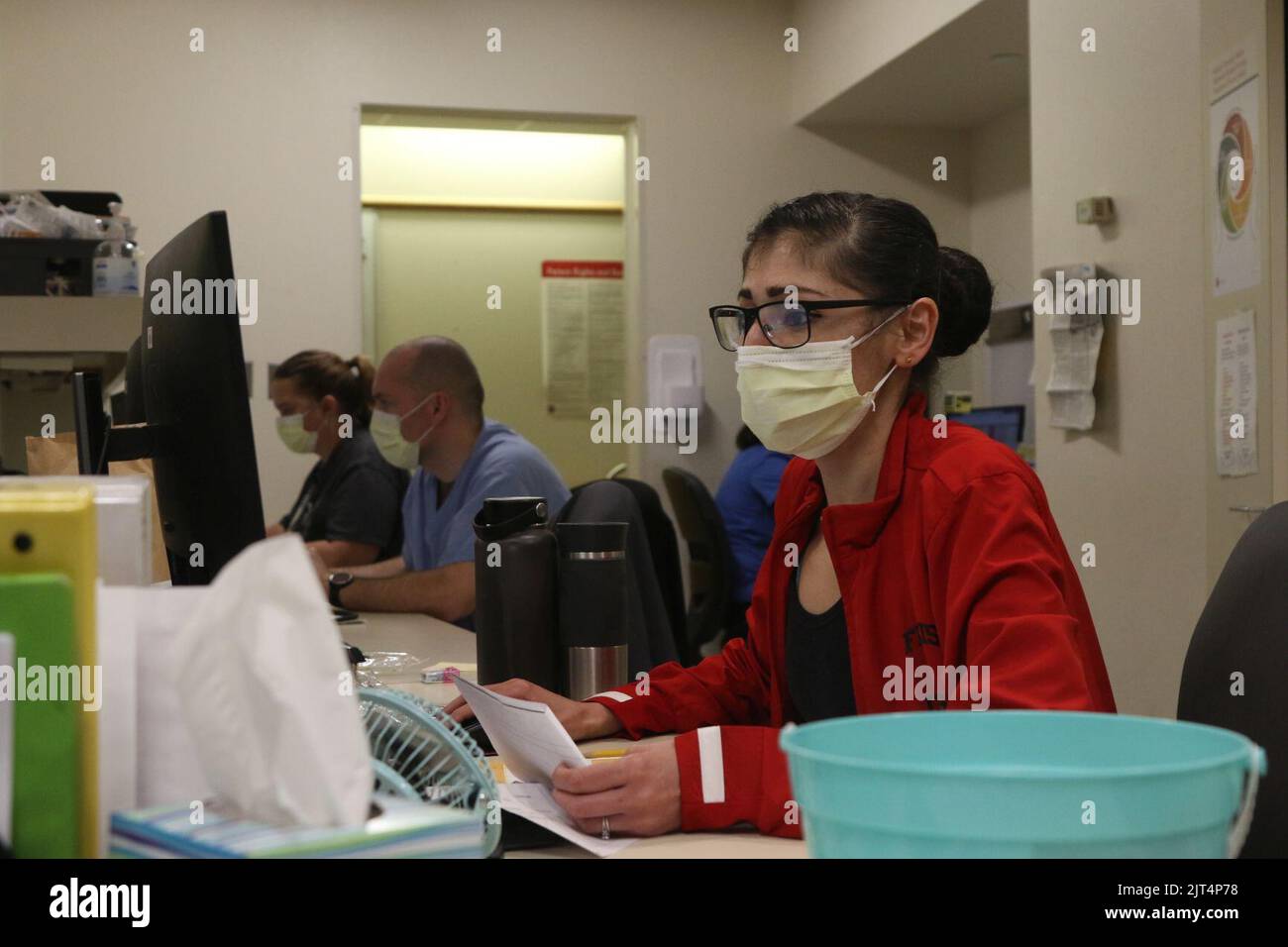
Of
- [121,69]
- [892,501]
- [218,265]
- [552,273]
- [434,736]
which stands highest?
[121,69]

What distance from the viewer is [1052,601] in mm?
1131

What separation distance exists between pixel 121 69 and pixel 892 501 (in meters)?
4.23

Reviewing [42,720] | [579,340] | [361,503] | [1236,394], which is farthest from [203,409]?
[579,340]

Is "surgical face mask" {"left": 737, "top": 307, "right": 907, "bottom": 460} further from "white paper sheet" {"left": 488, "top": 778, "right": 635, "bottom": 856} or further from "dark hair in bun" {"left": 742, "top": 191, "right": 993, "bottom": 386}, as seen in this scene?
"white paper sheet" {"left": 488, "top": 778, "right": 635, "bottom": 856}

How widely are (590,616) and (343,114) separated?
12.3 ft

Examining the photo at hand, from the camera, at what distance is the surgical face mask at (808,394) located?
4.79ft

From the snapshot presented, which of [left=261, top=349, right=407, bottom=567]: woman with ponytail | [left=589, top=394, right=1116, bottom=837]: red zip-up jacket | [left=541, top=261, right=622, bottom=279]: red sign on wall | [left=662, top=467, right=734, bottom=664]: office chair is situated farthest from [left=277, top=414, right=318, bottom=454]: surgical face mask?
[left=589, top=394, right=1116, bottom=837]: red zip-up jacket

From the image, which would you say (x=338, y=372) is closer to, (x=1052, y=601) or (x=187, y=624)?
(x=1052, y=601)

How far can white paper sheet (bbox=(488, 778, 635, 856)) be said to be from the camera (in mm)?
936

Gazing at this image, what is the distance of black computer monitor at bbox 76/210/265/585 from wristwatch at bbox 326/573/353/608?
50.3 inches

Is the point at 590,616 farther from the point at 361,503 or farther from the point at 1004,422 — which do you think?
the point at 1004,422

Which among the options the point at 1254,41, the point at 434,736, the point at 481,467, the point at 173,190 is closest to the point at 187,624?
the point at 434,736

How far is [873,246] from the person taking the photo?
145 cm

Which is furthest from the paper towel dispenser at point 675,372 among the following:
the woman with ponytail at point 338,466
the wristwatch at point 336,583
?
the wristwatch at point 336,583
